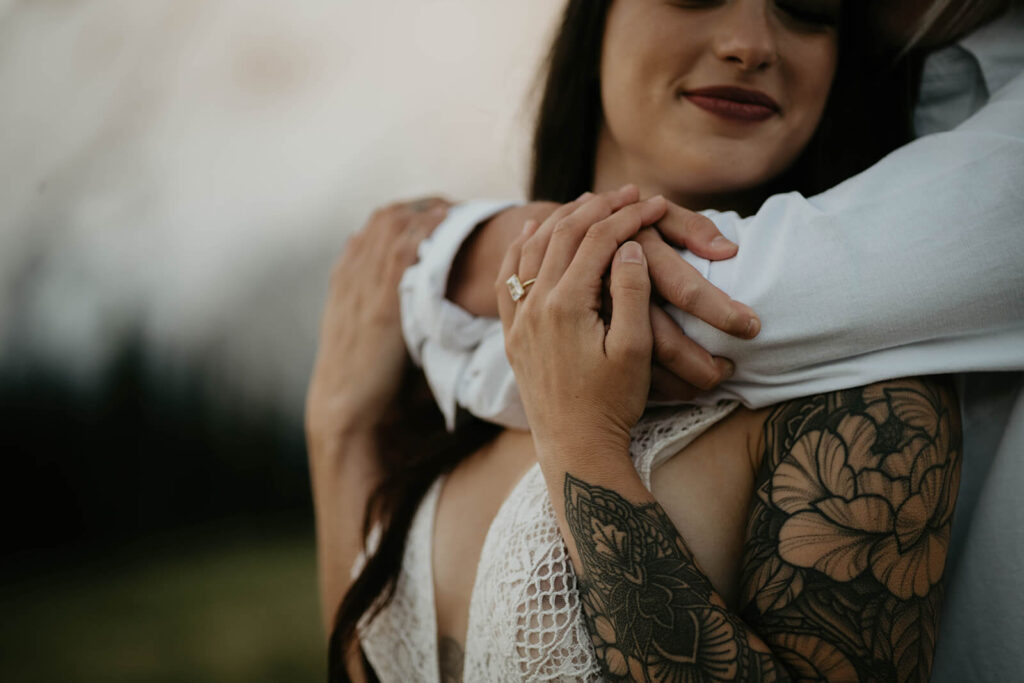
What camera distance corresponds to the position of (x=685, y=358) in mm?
816

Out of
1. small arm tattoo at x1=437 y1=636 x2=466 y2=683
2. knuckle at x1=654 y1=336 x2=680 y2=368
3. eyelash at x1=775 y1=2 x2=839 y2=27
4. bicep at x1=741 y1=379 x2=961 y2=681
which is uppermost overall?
eyelash at x1=775 y1=2 x2=839 y2=27

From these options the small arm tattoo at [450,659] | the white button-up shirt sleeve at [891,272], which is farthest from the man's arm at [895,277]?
the small arm tattoo at [450,659]

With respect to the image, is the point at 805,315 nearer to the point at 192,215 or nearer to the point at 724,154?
the point at 724,154

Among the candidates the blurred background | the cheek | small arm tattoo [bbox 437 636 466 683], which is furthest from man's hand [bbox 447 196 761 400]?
the blurred background

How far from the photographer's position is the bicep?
2.36 ft

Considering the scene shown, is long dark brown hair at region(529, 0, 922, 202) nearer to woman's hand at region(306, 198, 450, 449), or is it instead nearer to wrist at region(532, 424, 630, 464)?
woman's hand at region(306, 198, 450, 449)

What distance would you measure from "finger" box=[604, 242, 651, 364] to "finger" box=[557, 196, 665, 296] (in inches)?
1.3

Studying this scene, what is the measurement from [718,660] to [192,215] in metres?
2.66

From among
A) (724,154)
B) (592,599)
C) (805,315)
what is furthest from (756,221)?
(592,599)

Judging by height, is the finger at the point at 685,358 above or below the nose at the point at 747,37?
below

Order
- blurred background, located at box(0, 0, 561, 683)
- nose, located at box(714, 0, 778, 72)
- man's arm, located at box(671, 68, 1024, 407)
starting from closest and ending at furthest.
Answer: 1. man's arm, located at box(671, 68, 1024, 407)
2. nose, located at box(714, 0, 778, 72)
3. blurred background, located at box(0, 0, 561, 683)

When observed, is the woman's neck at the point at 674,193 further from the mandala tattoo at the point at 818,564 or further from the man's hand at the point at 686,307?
the mandala tattoo at the point at 818,564

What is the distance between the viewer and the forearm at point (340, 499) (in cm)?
149

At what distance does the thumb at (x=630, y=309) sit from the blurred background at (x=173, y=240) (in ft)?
6.05
